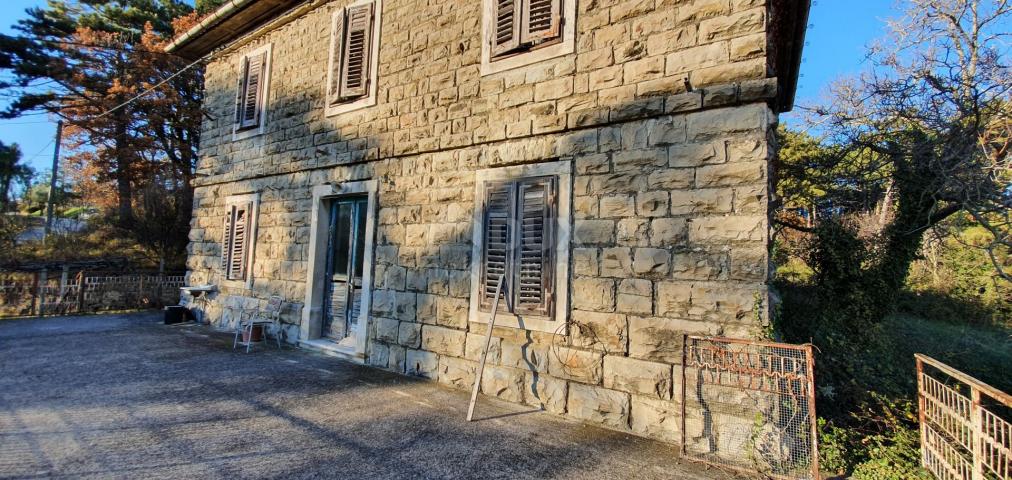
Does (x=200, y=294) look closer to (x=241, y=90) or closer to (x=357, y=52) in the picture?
(x=241, y=90)

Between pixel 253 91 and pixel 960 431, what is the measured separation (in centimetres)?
1009

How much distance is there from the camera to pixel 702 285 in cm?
342

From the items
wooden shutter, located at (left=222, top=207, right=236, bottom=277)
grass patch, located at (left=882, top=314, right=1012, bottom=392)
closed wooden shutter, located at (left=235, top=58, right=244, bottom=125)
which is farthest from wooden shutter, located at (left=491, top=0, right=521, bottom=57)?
grass patch, located at (left=882, top=314, right=1012, bottom=392)

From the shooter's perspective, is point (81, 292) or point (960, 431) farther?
point (81, 292)

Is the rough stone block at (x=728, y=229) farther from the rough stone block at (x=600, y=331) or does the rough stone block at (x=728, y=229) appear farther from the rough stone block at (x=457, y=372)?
the rough stone block at (x=457, y=372)

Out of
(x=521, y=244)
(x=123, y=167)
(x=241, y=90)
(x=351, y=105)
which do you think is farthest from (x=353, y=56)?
(x=123, y=167)

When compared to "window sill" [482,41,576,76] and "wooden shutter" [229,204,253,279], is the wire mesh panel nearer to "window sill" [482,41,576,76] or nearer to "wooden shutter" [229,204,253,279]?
"window sill" [482,41,576,76]

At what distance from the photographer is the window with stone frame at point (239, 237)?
7.42 meters

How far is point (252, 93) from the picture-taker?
7.88 meters

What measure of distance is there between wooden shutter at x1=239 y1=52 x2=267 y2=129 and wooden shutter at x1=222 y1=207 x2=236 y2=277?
63.8 inches

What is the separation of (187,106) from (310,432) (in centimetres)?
1689

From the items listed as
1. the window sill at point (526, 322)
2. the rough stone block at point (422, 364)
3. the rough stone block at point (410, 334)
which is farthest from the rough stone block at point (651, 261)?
the rough stone block at point (410, 334)

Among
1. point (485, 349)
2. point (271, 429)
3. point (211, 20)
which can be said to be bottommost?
point (271, 429)

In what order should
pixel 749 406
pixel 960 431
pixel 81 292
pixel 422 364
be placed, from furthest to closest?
pixel 81 292
pixel 422 364
pixel 749 406
pixel 960 431
